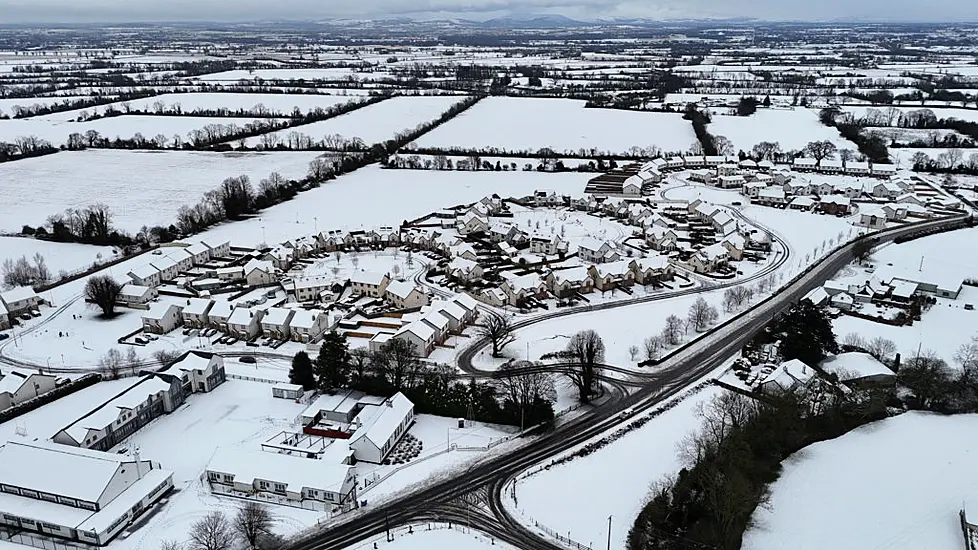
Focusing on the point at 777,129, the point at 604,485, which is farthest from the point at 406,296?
the point at 777,129

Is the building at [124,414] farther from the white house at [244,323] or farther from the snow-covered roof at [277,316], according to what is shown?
the snow-covered roof at [277,316]

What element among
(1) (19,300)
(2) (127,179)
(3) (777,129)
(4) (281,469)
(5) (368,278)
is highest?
(3) (777,129)

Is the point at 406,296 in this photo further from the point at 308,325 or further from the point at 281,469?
the point at 281,469

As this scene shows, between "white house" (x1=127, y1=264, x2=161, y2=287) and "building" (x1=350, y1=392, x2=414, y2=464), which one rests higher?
"white house" (x1=127, y1=264, x2=161, y2=287)

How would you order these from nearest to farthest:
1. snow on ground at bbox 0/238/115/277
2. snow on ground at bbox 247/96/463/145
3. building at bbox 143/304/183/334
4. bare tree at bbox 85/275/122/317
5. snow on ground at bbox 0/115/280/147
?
building at bbox 143/304/183/334 < bare tree at bbox 85/275/122/317 < snow on ground at bbox 0/238/115/277 < snow on ground at bbox 0/115/280/147 < snow on ground at bbox 247/96/463/145

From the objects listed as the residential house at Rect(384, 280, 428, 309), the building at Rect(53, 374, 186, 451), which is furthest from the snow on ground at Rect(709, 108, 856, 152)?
the building at Rect(53, 374, 186, 451)

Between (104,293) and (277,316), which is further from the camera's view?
(104,293)

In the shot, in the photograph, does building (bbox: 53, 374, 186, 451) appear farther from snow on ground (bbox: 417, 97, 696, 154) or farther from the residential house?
snow on ground (bbox: 417, 97, 696, 154)
